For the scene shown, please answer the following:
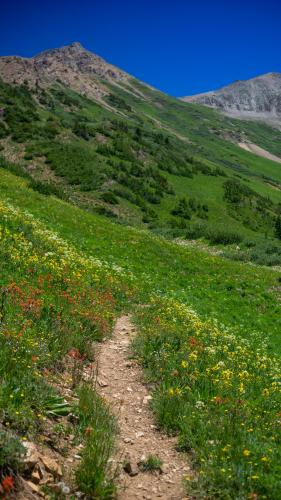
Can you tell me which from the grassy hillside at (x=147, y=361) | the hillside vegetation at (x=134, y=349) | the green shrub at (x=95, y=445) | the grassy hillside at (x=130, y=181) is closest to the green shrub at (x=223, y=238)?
the grassy hillside at (x=130, y=181)

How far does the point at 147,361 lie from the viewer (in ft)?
37.6

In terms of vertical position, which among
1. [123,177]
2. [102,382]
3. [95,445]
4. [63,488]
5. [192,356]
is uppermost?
[123,177]

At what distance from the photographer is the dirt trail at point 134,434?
689 centimetres

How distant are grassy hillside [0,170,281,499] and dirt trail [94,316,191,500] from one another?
11.7 inches

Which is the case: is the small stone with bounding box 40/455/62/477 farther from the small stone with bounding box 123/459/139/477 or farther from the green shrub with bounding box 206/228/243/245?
the green shrub with bounding box 206/228/243/245

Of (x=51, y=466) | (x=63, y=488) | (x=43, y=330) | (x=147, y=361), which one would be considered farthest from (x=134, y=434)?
(x=43, y=330)

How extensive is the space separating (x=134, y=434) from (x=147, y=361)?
3141mm

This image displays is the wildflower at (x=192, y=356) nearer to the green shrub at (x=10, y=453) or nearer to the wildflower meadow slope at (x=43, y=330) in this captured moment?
the wildflower meadow slope at (x=43, y=330)

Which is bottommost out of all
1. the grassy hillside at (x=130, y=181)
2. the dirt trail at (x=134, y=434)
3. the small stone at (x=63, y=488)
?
the dirt trail at (x=134, y=434)

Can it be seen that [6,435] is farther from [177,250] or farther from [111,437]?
[177,250]

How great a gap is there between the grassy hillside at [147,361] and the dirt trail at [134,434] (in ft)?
0.97

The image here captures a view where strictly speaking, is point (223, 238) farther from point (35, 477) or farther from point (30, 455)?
point (35, 477)

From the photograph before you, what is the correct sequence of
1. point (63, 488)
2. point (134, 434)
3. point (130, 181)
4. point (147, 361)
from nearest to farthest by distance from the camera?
point (63, 488) < point (134, 434) < point (147, 361) < point (130, 181)

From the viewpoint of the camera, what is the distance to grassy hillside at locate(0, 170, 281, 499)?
6684 mm
